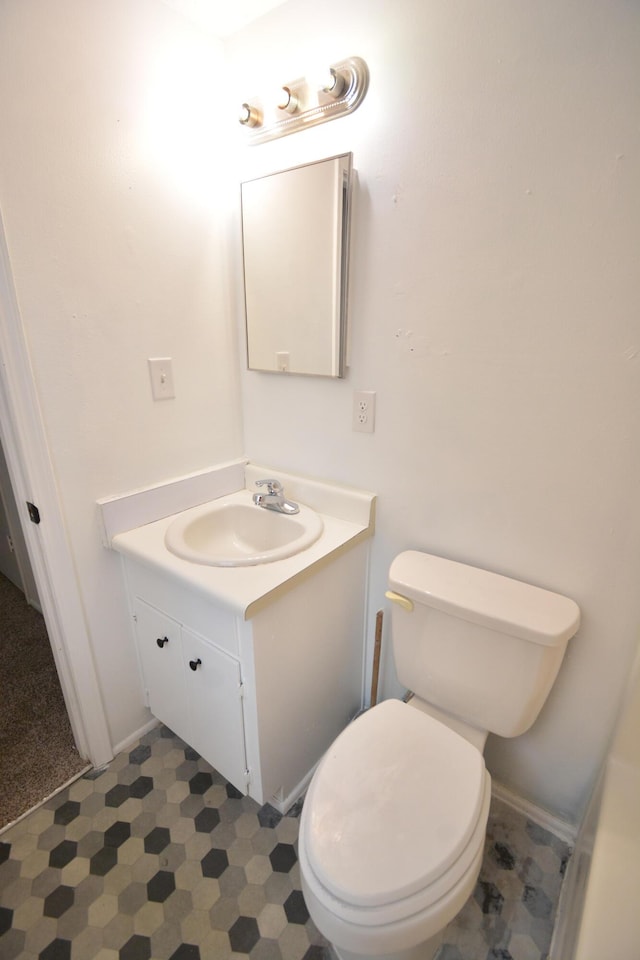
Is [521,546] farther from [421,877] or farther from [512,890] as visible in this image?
[512,890]

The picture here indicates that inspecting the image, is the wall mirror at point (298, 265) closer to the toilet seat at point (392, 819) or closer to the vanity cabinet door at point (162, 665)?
the vanity cabinet door at point (162, 665)

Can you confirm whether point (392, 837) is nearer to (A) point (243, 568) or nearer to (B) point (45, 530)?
(A) point (243, 568)

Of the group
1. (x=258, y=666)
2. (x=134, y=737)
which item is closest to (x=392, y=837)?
(x=258, y=666)

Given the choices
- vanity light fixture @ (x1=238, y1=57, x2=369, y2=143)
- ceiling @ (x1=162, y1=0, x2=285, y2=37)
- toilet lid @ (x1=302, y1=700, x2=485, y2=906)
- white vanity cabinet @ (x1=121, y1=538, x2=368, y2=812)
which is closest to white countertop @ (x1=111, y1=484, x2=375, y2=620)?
white vanity cabinet @ (x1=121, y1=538, x2=368, y2=812)

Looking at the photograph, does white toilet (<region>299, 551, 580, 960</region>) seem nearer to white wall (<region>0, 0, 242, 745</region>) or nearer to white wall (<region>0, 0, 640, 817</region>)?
white wall (<region>0, 0, 640, 817</region>)

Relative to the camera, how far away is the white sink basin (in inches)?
49.5

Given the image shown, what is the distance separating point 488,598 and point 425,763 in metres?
0.39

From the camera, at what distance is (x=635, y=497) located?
936mm

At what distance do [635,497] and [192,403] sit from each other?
1.28 meters

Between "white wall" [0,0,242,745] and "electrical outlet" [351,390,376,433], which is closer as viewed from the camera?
"white wall" [0,0,242,745]

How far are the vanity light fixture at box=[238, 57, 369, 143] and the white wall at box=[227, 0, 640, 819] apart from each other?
0.10 feet

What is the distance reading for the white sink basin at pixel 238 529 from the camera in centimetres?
126

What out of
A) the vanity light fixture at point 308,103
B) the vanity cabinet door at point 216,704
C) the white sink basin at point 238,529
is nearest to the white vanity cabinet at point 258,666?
the vanity cabinet door at point 216,704

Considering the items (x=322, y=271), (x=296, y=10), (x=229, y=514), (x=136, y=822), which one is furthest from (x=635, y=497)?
(x=136, y=822)
